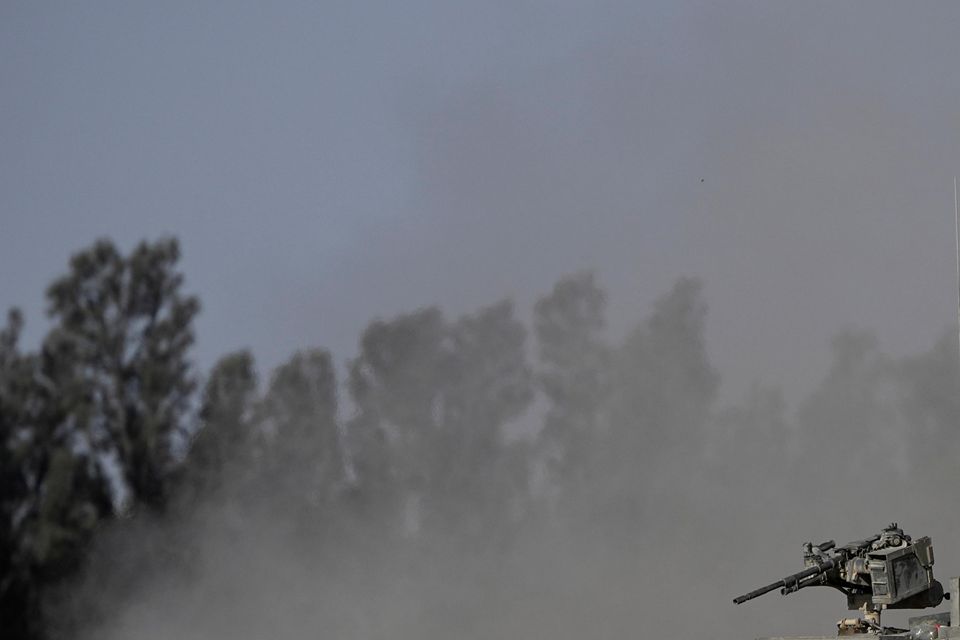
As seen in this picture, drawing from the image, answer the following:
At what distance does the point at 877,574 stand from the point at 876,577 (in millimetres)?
33

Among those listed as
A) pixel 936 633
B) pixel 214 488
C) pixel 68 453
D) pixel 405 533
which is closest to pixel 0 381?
pixel 68 453

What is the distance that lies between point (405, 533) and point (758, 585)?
259 inches

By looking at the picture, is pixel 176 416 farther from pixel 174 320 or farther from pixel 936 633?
pixel 936 633

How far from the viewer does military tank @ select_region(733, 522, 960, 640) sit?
18.1 m

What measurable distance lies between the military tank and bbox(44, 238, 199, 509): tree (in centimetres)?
1996

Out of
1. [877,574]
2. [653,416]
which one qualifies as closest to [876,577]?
[877,574]

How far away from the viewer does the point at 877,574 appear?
1819cm

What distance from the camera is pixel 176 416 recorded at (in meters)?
37.2

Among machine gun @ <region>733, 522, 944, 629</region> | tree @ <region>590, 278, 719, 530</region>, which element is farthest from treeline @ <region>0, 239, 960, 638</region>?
machine gun @ <region>733, 522, 944, 629</region>

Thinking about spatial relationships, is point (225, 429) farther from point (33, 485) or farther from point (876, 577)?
point (876, 577)

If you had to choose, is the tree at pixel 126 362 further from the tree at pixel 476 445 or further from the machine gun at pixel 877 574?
the machine gun at pixel 877 574

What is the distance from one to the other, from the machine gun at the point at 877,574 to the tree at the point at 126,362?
19936mm

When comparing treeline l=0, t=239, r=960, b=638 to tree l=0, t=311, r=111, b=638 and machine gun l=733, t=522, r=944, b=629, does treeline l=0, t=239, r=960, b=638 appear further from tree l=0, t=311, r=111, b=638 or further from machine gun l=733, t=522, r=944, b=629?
machine gun l=733, t=522, r=944, b=629

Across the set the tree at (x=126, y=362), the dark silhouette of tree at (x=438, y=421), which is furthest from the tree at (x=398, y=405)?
the tree at (x=126, y=362)
